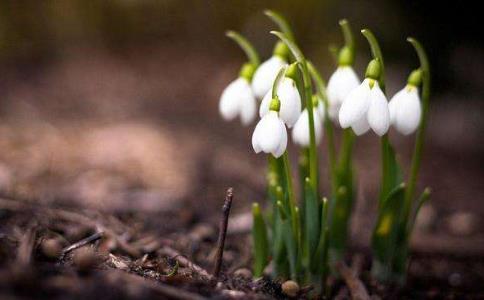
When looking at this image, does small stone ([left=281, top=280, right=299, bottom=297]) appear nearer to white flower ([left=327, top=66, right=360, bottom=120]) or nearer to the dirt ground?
the dirt ground

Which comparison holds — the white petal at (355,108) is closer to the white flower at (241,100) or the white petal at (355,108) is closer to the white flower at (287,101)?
the white flower at (287,101)

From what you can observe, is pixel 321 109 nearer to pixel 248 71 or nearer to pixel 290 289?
pixel 248 71

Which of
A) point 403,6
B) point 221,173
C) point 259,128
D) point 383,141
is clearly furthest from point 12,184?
point 403,6

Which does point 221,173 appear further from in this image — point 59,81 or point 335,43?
point 59,81

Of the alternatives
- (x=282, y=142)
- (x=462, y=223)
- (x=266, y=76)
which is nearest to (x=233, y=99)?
(x=266, y=76)

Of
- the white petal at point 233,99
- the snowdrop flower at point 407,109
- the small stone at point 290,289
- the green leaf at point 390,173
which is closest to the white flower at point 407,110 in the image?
the snowdrop flower at point 407,109

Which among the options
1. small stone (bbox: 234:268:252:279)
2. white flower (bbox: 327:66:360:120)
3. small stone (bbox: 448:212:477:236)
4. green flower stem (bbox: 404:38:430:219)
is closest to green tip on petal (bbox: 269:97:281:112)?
white flower (bbox: 327:66:360:120)
